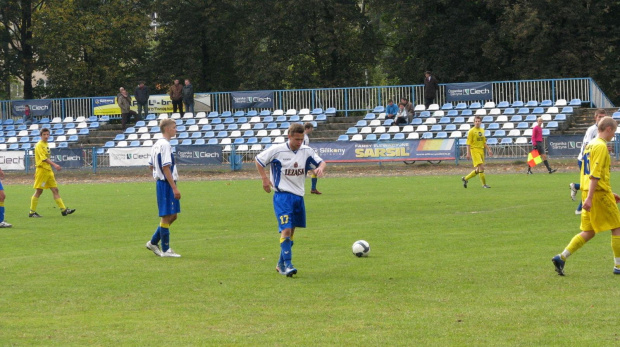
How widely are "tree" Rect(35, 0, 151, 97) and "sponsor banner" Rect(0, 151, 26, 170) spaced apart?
50.3 feet

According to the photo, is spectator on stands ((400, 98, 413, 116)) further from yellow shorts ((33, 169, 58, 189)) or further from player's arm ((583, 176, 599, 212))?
player's arm ((583, 176, 599, 212))

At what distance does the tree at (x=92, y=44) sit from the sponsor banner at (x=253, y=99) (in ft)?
42.7

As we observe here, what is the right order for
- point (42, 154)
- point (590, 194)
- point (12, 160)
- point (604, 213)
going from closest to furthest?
point (590, 194), point (604, 213), point (42, 154), point (12, 160)

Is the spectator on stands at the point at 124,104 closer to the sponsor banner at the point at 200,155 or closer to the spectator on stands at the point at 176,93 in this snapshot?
the spectator on stands at the point at 176,93

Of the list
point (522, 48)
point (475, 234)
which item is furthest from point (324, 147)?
point (475, 234)

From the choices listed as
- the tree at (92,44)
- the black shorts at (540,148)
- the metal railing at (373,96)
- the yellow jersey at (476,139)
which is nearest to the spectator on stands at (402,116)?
the metal railing at (373,96)

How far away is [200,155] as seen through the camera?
36156mm

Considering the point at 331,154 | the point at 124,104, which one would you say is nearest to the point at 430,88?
the point at 331,154

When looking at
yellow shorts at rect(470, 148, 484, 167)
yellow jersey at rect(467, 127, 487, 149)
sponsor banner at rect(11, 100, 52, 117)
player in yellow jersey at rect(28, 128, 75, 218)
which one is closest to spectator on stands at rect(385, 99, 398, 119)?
yellow jersey at rect(467, 127, 487, 149)

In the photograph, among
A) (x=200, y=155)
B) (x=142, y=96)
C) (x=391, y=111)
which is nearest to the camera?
(x=200, y=155)

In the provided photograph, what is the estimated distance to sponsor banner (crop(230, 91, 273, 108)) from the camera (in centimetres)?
4356

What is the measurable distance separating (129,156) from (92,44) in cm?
1862

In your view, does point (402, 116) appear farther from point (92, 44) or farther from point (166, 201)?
point (166, 201)

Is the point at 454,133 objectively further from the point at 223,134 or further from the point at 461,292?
the point at 461,292
